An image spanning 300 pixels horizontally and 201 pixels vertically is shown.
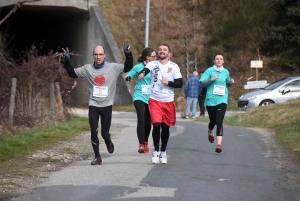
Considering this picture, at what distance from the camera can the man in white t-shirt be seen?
11.2m

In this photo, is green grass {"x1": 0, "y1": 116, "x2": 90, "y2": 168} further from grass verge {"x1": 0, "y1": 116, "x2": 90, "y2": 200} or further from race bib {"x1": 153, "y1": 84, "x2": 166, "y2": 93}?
race bib {"x1": 153, "y1": 84, "x2": 166, "y2": 93}

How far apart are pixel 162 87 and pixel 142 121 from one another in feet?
4.24

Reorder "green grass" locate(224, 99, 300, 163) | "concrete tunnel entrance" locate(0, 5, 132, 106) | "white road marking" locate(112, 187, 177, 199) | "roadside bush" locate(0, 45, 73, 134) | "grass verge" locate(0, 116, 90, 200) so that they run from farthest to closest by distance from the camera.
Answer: "concrete tunnel entrance" locate(0, 5, 132, 106), "green grass" locate(224, 99, 300, 163), "roadside bush" locate(0, 45, 73, 134), "grass verge" locate(0, 116, 90, 200), "white road marking" locate(112, 187, 177, 199)

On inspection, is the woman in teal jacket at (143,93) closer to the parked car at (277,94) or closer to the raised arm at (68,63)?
the raised arm at (68,63)

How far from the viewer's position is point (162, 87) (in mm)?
11227

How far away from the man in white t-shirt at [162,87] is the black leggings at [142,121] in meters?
0.79

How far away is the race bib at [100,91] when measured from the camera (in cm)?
1115

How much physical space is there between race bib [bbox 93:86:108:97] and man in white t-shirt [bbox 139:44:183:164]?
0.58 m

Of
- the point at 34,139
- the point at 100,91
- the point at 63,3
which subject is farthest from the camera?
the point at 63,3

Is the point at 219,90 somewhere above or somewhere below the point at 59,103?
above

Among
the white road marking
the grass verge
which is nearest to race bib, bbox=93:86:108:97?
the grass verge

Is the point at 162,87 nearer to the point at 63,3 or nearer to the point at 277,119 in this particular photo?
the point at 277,119

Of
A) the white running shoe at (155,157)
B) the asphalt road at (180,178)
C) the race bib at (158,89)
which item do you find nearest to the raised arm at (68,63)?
the race bib at (158,89)

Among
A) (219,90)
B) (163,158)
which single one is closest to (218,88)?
(219,90)
